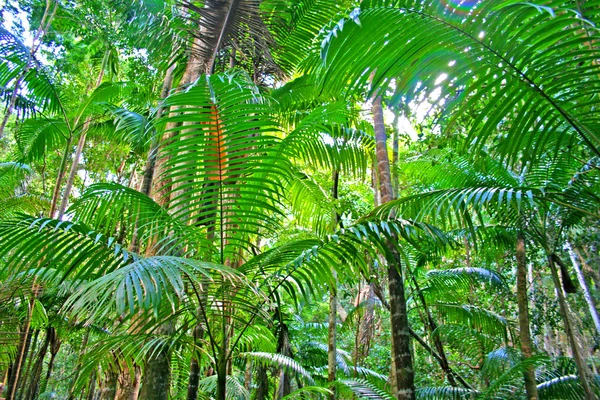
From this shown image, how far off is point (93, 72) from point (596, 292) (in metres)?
12.0

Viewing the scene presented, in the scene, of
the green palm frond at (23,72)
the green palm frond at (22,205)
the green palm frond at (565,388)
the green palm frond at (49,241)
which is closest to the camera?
the green palm frond at (49,241)

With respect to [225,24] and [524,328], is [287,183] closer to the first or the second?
[225,24]

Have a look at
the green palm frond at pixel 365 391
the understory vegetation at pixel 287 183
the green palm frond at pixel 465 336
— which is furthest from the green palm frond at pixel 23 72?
the green palm frond at pixel 465 336

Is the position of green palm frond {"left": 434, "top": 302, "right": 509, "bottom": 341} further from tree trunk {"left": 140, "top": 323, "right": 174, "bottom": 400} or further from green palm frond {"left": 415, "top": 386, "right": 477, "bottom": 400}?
tree trunk {"left": 140, "top": 323, "right": 174, "bottom": 400}

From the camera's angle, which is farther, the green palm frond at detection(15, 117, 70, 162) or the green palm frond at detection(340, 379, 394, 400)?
the green palm frond at detection(15, 117, 70, 162)

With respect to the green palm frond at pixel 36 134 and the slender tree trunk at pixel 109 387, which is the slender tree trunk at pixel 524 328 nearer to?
the slender tree trunk at pixel 109 387

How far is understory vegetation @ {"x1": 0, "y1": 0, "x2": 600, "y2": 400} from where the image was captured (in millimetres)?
1827

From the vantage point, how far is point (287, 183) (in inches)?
145

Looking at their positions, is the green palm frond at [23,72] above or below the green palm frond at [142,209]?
above

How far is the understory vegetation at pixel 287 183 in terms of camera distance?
5.99ft

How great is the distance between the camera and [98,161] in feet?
32.4

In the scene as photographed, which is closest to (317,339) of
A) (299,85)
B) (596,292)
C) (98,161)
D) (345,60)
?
(596,292)

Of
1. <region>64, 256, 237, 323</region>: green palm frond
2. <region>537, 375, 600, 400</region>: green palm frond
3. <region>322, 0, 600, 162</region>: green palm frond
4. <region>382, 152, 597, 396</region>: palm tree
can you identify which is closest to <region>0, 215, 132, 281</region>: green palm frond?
<region>64, 256, 237, 323</region>: green palm frond

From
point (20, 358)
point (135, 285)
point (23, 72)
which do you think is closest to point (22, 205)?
point (23, 72)
